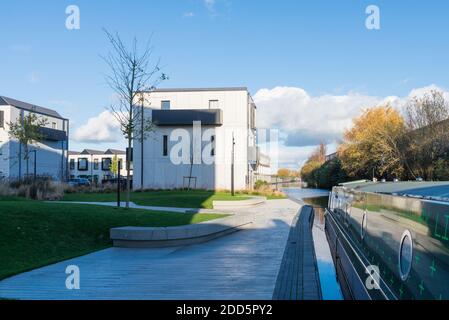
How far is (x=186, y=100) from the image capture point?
43656 millimetres

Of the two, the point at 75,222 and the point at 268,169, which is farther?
the point at 268,169

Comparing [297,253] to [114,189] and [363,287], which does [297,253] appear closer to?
[363,287]

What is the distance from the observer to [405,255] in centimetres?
397

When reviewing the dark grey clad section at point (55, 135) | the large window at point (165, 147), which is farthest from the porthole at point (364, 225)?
the dark grey clad section at point (55, 135)

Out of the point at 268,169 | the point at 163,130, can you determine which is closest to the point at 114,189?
the point at 163,130

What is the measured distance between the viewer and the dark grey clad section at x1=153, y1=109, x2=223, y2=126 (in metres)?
40.7

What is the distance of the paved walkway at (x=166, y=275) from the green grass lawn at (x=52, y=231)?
0.51 metres

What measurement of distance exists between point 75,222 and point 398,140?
30185mm

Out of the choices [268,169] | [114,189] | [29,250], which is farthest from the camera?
[268,169]

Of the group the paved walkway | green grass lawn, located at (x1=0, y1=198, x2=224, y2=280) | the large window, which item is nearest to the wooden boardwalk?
the paved walkway

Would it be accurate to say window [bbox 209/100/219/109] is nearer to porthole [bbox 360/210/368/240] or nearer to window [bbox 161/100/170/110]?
window [bbox 161/100/170/110]

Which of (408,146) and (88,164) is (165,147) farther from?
(88,164)

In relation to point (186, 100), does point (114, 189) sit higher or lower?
lower

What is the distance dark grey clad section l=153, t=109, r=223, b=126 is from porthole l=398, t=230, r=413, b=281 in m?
36.9
